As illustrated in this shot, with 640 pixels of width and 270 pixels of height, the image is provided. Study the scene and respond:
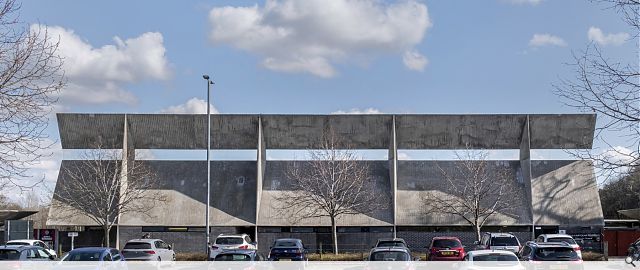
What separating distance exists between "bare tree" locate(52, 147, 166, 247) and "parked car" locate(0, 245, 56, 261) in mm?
13741

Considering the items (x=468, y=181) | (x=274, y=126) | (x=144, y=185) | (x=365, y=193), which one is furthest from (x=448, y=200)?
(x=144, y=185)

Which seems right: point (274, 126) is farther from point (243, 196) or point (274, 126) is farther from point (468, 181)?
point (468, 181)

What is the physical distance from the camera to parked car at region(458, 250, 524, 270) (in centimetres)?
1814

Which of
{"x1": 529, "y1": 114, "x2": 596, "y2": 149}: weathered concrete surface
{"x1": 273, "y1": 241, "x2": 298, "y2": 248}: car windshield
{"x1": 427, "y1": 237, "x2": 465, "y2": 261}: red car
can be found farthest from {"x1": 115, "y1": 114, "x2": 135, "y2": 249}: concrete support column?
{"x1": 529, "y1": 114, "x2": 596, "y2": 149}: weathered concrete surface

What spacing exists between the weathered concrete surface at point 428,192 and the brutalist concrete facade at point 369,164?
0.21 ft

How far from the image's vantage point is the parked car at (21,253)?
74.4 ft

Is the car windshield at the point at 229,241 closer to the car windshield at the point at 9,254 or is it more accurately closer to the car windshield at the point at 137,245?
the car windshield at the point at 137,245

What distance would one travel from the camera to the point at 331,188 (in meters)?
39.5

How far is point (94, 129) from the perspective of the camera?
44.2 m

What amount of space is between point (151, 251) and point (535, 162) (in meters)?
26.0

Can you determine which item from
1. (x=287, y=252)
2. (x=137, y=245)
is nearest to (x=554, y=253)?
(x=287, y=252)

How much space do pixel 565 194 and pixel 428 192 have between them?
8255 millimetres

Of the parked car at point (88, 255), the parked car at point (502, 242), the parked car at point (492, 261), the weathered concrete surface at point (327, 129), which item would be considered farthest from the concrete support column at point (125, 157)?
the parked car at point (492, 261)

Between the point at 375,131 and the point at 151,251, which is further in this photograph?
the point at 375,131
